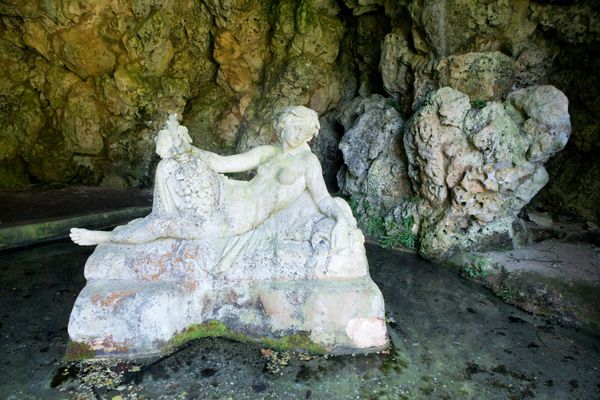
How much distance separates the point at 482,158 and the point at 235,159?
3.61m

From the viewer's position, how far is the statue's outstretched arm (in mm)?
3891

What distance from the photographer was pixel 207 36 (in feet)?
34.9

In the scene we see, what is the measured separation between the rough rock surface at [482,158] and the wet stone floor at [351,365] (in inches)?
59.1

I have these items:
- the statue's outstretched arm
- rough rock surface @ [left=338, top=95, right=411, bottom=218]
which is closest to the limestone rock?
rough rock surface @ [left=338, top=95, right=411, bottom=218]

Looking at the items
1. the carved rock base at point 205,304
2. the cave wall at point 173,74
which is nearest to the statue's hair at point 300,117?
the carved rock base at point 205,304

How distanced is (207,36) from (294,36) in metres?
2.38

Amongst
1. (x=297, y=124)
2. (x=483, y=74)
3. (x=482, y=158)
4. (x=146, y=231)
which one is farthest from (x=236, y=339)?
(x=483, y=74)

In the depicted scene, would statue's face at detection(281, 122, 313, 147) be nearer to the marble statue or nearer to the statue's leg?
the marble statue

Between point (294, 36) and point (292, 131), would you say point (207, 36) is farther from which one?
point (292, 131)

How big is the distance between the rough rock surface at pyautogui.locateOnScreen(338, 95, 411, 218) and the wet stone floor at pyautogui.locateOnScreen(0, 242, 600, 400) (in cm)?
285

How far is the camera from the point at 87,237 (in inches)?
146

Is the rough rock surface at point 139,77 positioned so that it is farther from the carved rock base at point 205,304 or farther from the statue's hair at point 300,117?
the carved rock base at point 205,304

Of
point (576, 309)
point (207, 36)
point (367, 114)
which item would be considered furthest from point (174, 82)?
point (576, 309)

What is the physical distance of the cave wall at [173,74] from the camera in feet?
30.3
